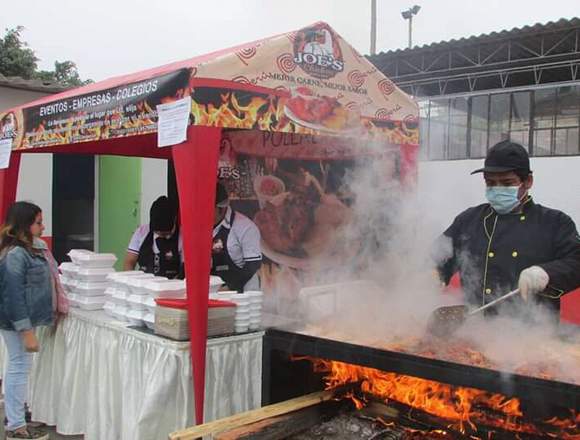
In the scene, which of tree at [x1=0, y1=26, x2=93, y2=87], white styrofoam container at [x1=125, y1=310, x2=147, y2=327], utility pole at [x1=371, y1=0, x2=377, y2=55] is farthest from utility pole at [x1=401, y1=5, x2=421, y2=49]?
white styrofoam container at [x1=125, y1=310, x2=147, y2=327]

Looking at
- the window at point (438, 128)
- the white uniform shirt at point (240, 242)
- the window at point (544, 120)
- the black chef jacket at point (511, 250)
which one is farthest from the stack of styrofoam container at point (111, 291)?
the window at point (544, 120)

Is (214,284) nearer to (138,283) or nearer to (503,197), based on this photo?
(138,283)

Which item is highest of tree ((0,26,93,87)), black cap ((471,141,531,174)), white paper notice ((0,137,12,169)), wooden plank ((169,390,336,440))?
tree ((0,26,93,87))

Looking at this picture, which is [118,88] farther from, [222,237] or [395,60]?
[395,60]

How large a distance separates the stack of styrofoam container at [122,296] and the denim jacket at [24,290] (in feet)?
1.60

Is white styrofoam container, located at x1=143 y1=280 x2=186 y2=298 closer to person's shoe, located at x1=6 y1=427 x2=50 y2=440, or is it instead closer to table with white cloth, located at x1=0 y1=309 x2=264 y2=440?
table with white cloth, located at x1=0 y1=309 x2=264 y2=440

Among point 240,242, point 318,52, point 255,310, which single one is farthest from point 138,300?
point 318,52

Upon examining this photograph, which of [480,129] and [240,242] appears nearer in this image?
[240,242]

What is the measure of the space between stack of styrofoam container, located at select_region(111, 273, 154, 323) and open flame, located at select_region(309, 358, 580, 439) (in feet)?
4.09

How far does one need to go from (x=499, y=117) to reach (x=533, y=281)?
498 cm

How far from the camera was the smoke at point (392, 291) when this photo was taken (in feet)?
7.97

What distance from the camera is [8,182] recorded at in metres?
4.94

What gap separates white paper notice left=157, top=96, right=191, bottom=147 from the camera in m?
2.86

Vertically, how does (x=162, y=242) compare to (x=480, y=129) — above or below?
below
